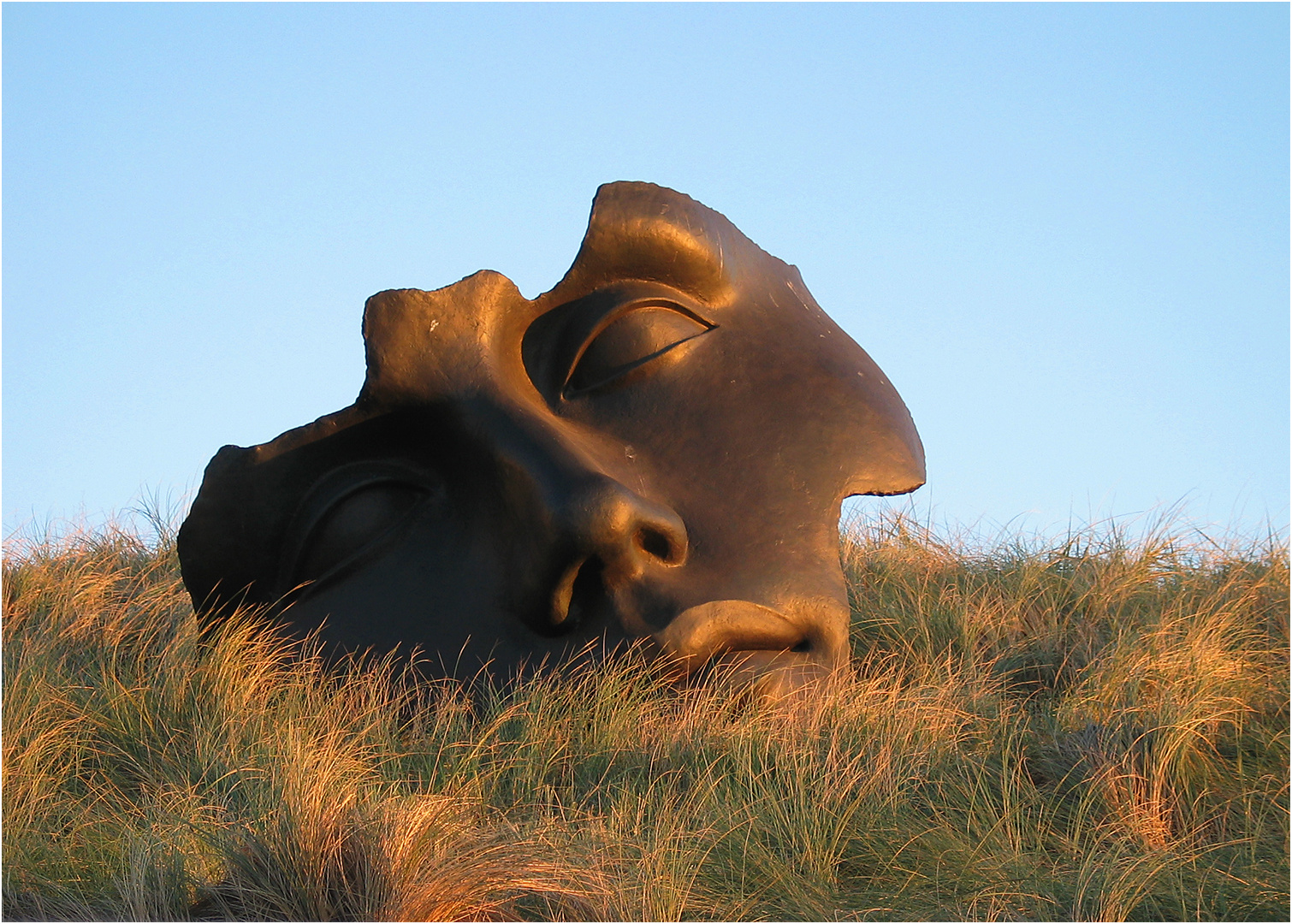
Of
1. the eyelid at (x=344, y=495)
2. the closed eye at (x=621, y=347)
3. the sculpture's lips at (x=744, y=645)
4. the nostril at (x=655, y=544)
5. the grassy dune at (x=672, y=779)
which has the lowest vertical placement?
the grassy dune at (x=672, y=779)

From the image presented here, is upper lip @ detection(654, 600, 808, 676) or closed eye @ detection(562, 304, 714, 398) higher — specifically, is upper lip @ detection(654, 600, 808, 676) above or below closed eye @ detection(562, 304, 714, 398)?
below

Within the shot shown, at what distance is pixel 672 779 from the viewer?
4004mm

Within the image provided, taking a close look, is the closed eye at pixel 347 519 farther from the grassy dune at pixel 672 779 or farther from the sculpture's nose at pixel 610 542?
the sculpture's nose at pixel 610 542

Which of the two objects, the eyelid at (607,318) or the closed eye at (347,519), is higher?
the eyelid at (607,318)

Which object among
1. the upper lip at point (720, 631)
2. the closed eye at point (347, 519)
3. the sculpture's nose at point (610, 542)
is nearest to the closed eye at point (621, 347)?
the sculpture's nose at point (610, 542)

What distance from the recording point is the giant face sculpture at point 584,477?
4.56 meters

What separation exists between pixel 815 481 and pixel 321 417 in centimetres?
175

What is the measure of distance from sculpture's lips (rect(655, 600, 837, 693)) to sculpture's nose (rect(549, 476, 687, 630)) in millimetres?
210

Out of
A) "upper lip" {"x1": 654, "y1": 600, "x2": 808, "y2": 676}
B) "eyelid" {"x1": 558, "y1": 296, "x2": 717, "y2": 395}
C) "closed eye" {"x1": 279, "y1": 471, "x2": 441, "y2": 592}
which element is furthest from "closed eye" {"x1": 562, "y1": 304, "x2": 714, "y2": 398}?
"upper lip" {"x1": 654, "y1": 600, "x2": 808, "y2": 676}

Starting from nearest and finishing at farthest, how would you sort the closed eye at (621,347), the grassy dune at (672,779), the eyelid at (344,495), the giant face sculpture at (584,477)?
1. the grassy dune at (672,779)
2. the giant face sculpture at (584,477)
3. the eyelid at (344,495)
4. the closed eye at (621,347)

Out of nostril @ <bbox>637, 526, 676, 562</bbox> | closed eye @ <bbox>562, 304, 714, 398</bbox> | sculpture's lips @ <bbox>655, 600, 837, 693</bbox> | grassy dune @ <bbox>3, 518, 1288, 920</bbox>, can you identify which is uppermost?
closed eye @ <bbox>562, 304, 714, 398</bbox>

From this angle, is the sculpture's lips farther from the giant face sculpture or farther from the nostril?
the nostril

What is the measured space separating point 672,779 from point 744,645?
0.71 metres

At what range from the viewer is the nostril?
458 centimetres
